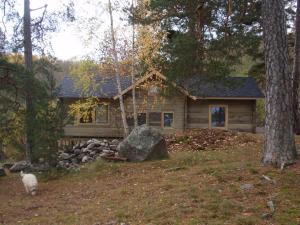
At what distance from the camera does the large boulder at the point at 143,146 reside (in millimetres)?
14422

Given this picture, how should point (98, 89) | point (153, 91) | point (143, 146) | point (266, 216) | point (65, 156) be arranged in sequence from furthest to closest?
point (98, 89) < point (153, 91) < point (65, 156) < point (143, 146) < point (266, 216)

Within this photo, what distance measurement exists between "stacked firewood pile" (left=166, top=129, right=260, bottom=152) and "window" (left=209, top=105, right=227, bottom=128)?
922 cm

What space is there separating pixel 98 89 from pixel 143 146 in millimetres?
14368

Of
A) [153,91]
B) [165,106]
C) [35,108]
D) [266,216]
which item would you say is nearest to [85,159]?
[35,108]

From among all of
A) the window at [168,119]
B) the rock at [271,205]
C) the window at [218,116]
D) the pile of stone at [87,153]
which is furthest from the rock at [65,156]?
the window at [218,116]

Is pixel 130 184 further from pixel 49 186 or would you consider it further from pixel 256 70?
pixel 256 70

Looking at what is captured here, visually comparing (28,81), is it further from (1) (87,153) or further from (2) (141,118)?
(2) (141,118)

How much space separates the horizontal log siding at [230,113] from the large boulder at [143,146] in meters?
14.2

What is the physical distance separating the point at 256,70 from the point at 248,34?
45.7ft

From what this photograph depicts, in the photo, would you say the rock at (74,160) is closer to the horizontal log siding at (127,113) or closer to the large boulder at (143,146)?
the large boulder at (143,146)

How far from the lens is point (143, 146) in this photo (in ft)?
47.6

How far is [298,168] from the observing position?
956 centimetres

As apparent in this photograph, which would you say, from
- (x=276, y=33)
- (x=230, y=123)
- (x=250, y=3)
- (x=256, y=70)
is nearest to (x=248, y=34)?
(x=250, y=3)

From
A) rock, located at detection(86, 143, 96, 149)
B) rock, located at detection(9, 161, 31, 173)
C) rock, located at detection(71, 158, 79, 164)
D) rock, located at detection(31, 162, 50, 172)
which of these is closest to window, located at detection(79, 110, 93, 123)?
rock, located at detection(86, 143, 96, 149)
